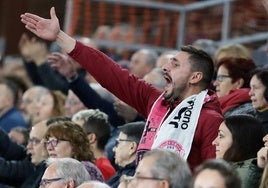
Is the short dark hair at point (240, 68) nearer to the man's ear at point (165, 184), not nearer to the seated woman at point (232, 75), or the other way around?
the seated woman at point (232, 75)

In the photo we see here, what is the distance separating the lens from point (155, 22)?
43.2ft

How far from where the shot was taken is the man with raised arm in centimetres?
669

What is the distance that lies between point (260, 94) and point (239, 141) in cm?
111

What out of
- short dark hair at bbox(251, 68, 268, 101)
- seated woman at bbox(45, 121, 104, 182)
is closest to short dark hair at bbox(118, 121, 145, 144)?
seated woman at bbox(45, 121, 104, 182)

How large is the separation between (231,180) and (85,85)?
389cm

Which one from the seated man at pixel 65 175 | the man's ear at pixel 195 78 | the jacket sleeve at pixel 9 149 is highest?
the man's ear at pixel 195 78

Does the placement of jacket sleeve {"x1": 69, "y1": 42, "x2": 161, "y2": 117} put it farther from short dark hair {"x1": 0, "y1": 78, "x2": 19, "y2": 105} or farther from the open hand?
short dark hair {"x1": 0, "y1": 78, "x2": 19, "y2": 105}

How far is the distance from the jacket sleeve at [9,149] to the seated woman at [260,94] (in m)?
2.22

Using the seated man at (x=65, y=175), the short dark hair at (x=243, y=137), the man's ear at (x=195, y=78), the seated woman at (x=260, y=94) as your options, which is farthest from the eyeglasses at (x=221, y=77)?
the seated man at (x=65, y=175)

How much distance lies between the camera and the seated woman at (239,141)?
640 centimetres

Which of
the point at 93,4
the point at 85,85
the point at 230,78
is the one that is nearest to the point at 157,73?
the point at 85,85

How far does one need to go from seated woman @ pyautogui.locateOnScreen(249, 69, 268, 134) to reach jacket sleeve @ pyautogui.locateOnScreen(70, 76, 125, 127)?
1.94 metres

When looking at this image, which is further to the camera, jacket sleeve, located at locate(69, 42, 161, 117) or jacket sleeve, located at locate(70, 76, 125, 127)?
jacket sleeve, located at locate(70, 76, 125, 127)

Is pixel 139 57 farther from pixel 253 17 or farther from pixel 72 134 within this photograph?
pixel 72 134
